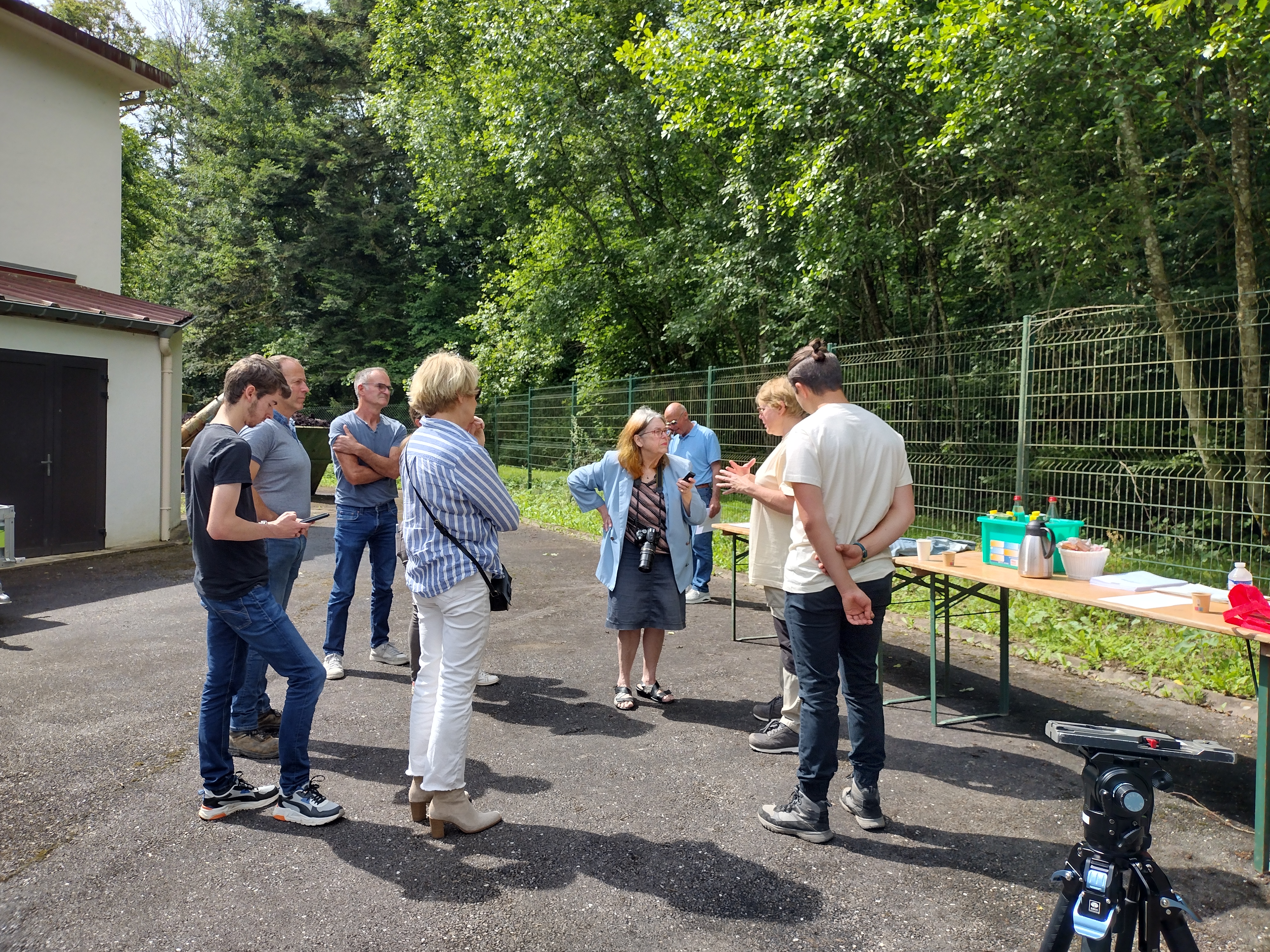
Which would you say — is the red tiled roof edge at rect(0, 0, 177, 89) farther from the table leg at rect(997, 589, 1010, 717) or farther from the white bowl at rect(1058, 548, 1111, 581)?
the white bowl at rect(1058, 548, 1111, 581)

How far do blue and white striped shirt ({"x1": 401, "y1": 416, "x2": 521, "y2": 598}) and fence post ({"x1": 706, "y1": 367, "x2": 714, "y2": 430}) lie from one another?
8.01 metres

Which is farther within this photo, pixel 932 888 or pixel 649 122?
pixel 649 122

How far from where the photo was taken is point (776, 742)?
4.37 metres

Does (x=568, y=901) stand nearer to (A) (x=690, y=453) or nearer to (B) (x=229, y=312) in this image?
(A) (x=690, y=453)

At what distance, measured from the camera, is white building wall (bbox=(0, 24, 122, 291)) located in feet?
39.7

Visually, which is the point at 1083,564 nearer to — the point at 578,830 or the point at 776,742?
the point at 776,742

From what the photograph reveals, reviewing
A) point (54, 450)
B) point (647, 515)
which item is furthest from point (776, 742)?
point (54, 450)

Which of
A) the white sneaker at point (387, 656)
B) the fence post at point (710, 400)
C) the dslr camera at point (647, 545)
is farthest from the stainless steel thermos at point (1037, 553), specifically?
the fence post at point (710, 400)

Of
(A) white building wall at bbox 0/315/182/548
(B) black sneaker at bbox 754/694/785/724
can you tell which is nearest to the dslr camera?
(B) black sneaker at bbox 754/694/785/724

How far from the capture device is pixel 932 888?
9.97 ft

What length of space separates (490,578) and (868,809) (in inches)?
72.6

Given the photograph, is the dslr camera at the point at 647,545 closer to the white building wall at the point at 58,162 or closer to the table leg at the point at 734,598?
the table leg at the point at 734,598

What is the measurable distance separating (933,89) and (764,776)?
910cm

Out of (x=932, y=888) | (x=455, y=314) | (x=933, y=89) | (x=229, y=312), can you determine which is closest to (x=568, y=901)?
(x=932, y=888)
